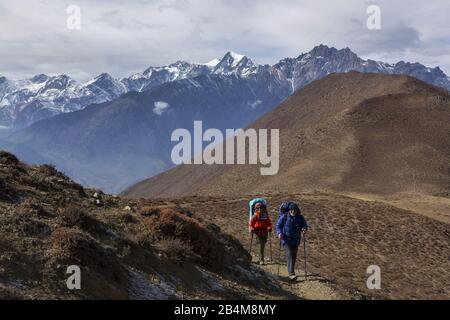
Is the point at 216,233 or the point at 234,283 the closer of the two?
the point at 234,283

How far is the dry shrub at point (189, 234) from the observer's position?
48.6 ft

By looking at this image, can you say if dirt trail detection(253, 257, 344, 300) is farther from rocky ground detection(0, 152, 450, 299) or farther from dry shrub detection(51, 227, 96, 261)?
dry shrub detection(51, 227, 96, 261)

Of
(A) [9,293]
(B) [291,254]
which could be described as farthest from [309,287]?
(A) [9,293]

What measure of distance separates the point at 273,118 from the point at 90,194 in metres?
135

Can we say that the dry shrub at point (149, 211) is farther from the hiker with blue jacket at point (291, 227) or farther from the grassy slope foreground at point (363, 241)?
the grassy slope foreground at point (363, 241)

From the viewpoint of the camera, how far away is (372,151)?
7931 cm

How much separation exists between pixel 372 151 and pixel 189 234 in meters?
68.4

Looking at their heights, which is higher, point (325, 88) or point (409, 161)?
point (325, 88)

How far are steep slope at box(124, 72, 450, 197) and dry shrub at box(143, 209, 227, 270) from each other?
49099 mm

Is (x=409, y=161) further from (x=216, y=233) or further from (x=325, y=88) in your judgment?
(x=325, y=88)

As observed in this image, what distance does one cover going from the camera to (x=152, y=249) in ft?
44.3

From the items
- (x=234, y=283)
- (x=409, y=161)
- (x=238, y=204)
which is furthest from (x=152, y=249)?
(x=409, y=161)

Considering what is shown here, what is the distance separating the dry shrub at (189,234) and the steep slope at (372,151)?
4910 cm
